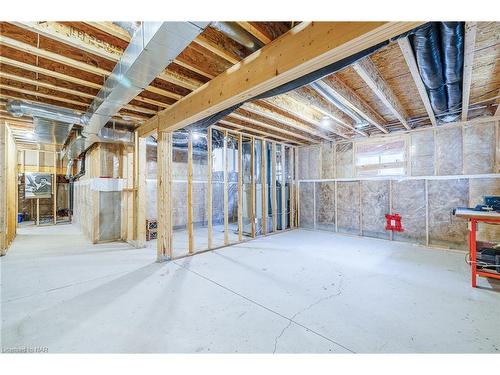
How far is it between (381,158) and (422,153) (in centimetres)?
69

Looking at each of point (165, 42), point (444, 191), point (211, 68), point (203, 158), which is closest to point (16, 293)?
point (165, 42)

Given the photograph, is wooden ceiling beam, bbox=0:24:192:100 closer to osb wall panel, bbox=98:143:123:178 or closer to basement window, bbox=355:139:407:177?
osb wall panel, bbox=98:143:123:178

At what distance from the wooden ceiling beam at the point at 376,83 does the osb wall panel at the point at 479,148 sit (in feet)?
4.45

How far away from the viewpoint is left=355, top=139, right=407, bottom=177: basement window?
14.4 ft

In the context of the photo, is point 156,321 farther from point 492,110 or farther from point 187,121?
point 492,110

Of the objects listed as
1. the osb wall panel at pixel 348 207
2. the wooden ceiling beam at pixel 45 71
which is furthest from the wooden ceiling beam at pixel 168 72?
the osb wall panel at pixel 348 207

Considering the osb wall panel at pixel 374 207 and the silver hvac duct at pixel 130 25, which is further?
the osb wall panel at pixel 374 207

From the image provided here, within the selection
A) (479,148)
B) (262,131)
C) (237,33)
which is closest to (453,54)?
(237,33)

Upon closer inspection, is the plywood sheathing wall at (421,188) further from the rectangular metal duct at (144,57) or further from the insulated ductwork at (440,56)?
the rectangular metal duct at (144,57)

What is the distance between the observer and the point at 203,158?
6.40 m

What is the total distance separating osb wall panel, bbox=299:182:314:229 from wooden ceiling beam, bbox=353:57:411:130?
276 cm

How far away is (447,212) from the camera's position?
385 centimetres

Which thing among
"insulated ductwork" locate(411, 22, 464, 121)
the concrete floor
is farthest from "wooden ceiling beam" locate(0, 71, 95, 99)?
"insulated ductwork" locate(411, 22, 464, 121)

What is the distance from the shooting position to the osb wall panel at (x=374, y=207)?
4.54 meters
